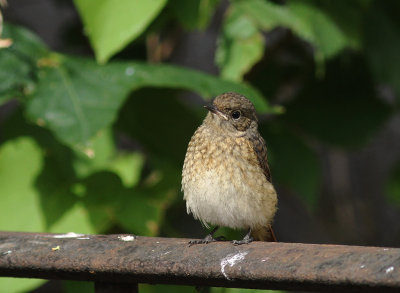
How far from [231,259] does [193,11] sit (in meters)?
2.36

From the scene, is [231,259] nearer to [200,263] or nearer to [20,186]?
[200,263]

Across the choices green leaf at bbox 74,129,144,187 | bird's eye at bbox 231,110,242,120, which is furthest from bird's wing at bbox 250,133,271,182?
green leaf at bbox 74,129,144,187

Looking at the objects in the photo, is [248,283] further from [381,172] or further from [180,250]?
[381,172]

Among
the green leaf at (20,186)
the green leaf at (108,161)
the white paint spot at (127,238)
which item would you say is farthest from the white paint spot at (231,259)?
the green leaf at (20,186)

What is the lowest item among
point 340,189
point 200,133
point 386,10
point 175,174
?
point 340,189

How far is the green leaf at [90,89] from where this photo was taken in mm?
3766

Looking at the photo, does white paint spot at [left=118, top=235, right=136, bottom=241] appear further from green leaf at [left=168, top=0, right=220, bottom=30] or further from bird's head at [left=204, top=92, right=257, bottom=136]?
green leaf at [left=168, top=0, right=220, bottom=30]

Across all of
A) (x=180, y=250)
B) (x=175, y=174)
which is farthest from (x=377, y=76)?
(x=180, y=250)

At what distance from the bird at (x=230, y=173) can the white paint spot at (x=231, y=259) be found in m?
1.44

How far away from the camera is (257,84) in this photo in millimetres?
5223

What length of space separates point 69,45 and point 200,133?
2.46m

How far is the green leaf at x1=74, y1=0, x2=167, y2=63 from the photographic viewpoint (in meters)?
3.79

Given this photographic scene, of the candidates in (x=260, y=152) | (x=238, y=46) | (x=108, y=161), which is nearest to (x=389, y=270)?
(x=260, y=152)

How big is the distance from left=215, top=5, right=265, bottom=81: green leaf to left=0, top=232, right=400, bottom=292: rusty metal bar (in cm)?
201
